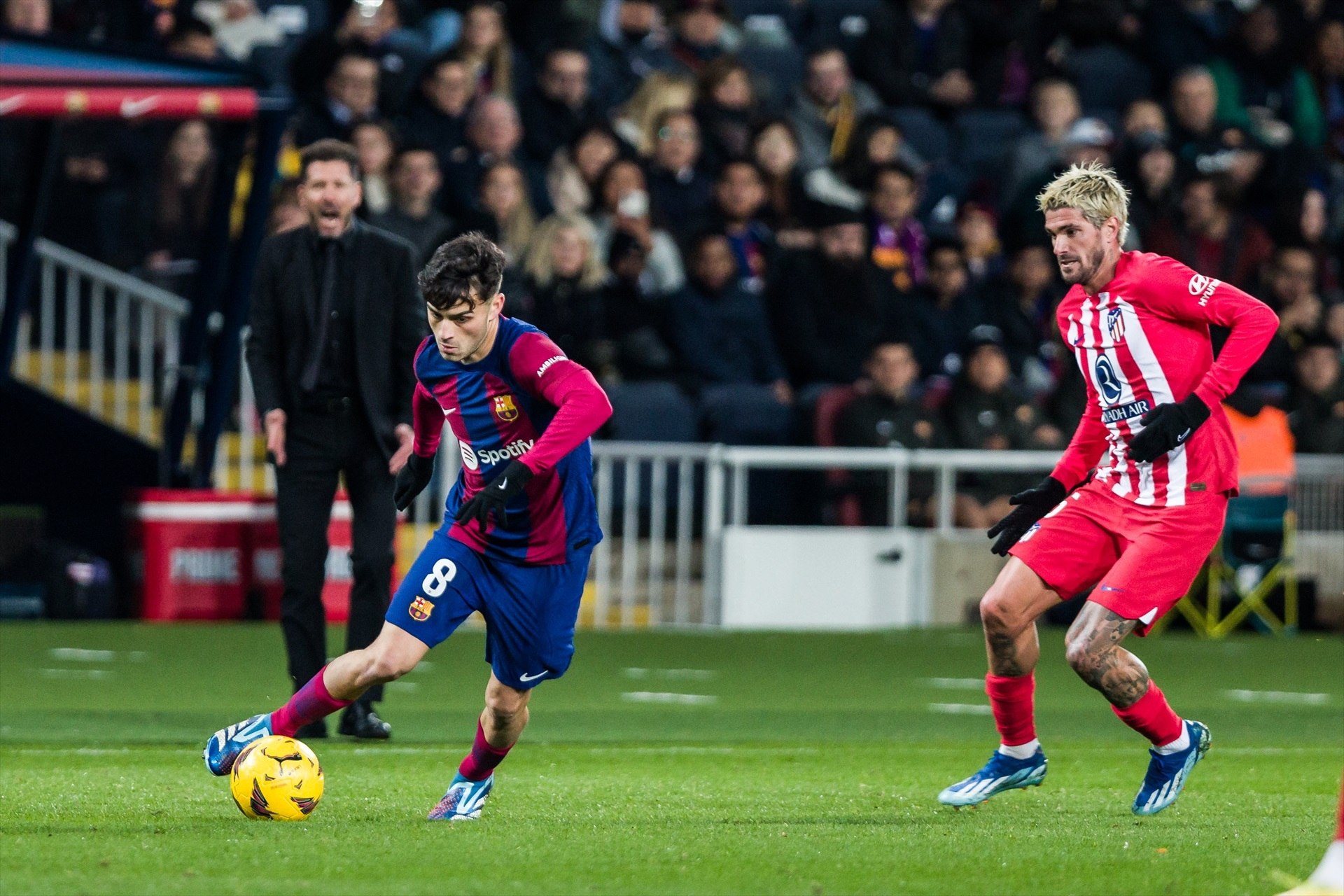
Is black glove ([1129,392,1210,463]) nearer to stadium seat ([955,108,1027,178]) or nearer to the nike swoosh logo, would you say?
the nike swoosh logo

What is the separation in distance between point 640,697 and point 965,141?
29.4 ft

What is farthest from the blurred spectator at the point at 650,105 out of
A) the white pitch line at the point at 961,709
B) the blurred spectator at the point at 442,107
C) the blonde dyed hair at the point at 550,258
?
the white pitch line at the point at 961,709

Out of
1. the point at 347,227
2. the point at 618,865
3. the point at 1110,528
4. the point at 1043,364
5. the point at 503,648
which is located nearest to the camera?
the point at 618,865

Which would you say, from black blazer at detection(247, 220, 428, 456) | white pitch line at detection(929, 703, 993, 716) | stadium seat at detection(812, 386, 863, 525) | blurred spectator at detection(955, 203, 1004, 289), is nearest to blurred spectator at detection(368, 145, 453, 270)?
stadium seat at detection(812, 386, 863, 525)

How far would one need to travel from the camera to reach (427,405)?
666cm

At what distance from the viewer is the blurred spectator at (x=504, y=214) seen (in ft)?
47.5

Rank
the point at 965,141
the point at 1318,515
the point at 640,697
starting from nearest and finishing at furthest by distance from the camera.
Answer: the point at 640,697
the point at 1318,515
the point at 965,141

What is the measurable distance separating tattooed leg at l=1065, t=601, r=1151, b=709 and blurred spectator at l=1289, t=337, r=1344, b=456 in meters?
9.39

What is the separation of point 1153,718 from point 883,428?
8151 millimetres

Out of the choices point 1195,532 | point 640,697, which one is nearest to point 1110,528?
point 1195,532

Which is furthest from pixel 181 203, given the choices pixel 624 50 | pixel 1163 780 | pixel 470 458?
pixel 1163 780

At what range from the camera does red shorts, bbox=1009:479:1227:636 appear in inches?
263

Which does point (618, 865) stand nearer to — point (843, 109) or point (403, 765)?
point (403, 765)

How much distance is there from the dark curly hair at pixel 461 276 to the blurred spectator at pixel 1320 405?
10.7 meters
